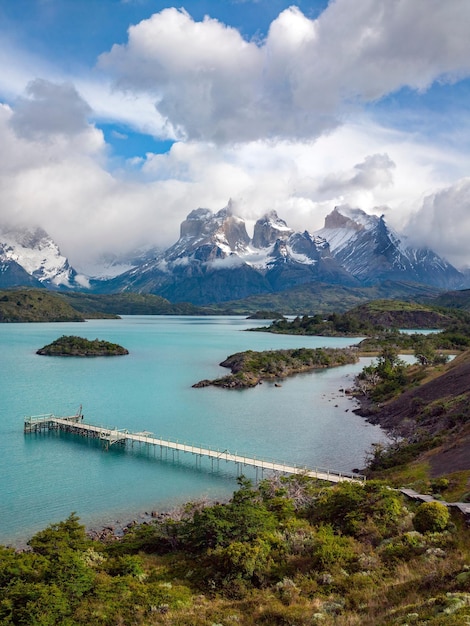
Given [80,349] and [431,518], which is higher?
[80,349]

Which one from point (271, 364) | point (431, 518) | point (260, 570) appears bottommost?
point (260, 570)

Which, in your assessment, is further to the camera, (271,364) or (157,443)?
(271,364)

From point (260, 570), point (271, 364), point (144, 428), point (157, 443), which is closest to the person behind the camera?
point (260, 570)

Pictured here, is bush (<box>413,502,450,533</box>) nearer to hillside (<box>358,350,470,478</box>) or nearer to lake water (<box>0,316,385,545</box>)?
hillside (<box>358,350,470,478</box>)

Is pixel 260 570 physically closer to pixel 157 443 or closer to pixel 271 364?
pixel 157 443

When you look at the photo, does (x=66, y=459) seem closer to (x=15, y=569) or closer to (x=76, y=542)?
(x=76, y=542)

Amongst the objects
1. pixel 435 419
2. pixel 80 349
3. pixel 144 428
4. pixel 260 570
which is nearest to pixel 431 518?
pixel 260 570

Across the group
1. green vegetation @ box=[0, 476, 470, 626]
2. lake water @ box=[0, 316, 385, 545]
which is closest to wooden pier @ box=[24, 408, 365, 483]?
lake water @ box=[0, 316, 385, 545]
